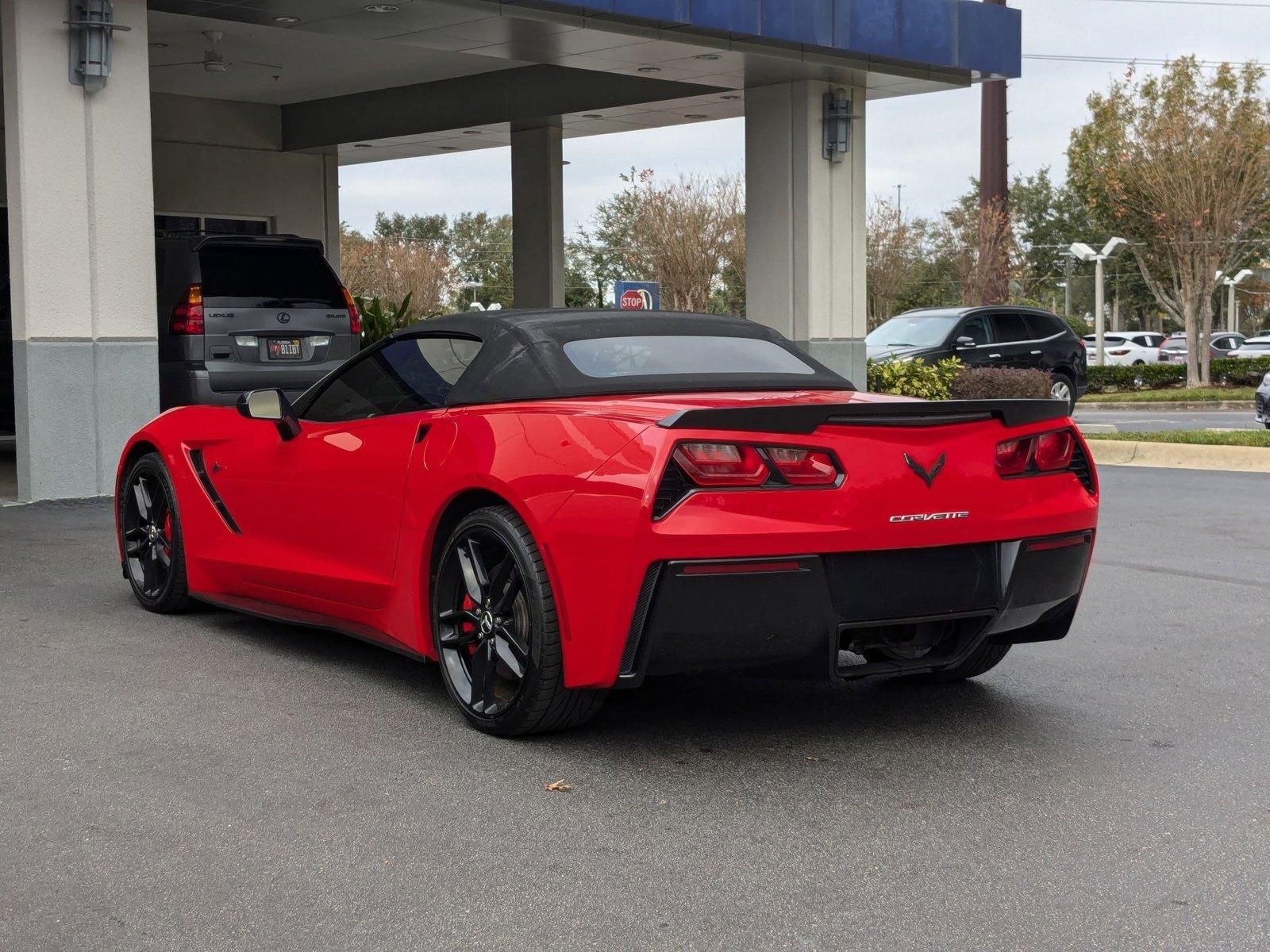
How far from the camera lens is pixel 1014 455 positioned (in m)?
4.97

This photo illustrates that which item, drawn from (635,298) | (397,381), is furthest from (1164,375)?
(397,381)

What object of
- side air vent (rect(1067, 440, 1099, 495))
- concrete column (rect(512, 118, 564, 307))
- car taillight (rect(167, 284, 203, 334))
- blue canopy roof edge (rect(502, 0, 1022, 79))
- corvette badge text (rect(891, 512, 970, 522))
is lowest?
corvette badge text (rect(891, 512, 970, 522))

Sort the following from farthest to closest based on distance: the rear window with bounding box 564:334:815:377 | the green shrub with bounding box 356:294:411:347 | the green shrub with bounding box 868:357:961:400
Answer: the green shrub with bounding box 356:294:411:347, the green shrub with bounding box 868:357:961:400, the rear window with bounding box 564:334:815:377

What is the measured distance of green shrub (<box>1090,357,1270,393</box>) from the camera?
3328 cm

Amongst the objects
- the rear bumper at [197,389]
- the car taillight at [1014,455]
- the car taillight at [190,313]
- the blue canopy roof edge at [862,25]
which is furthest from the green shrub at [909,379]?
the car taillight at [1014,455]

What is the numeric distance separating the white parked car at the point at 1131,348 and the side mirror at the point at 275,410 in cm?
4722

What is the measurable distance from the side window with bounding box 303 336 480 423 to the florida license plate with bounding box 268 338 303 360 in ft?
24.4

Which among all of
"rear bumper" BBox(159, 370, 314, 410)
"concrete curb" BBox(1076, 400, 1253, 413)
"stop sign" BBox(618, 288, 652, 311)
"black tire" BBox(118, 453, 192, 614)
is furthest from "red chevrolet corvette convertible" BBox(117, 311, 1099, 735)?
"concrete curb" BBox(1076, 400, 1253, 413)

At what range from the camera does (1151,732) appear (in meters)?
5.11

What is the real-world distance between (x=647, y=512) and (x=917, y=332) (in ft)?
58.9

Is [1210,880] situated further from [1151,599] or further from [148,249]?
[148,249]

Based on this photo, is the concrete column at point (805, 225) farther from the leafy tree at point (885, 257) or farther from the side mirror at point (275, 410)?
the leafy tree at point (885, 257)

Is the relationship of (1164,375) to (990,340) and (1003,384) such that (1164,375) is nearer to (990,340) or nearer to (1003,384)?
(990,340)

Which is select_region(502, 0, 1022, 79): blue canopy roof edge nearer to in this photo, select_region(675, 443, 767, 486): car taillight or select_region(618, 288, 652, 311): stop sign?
select_region(618, 288, 652, 311): stop sign
